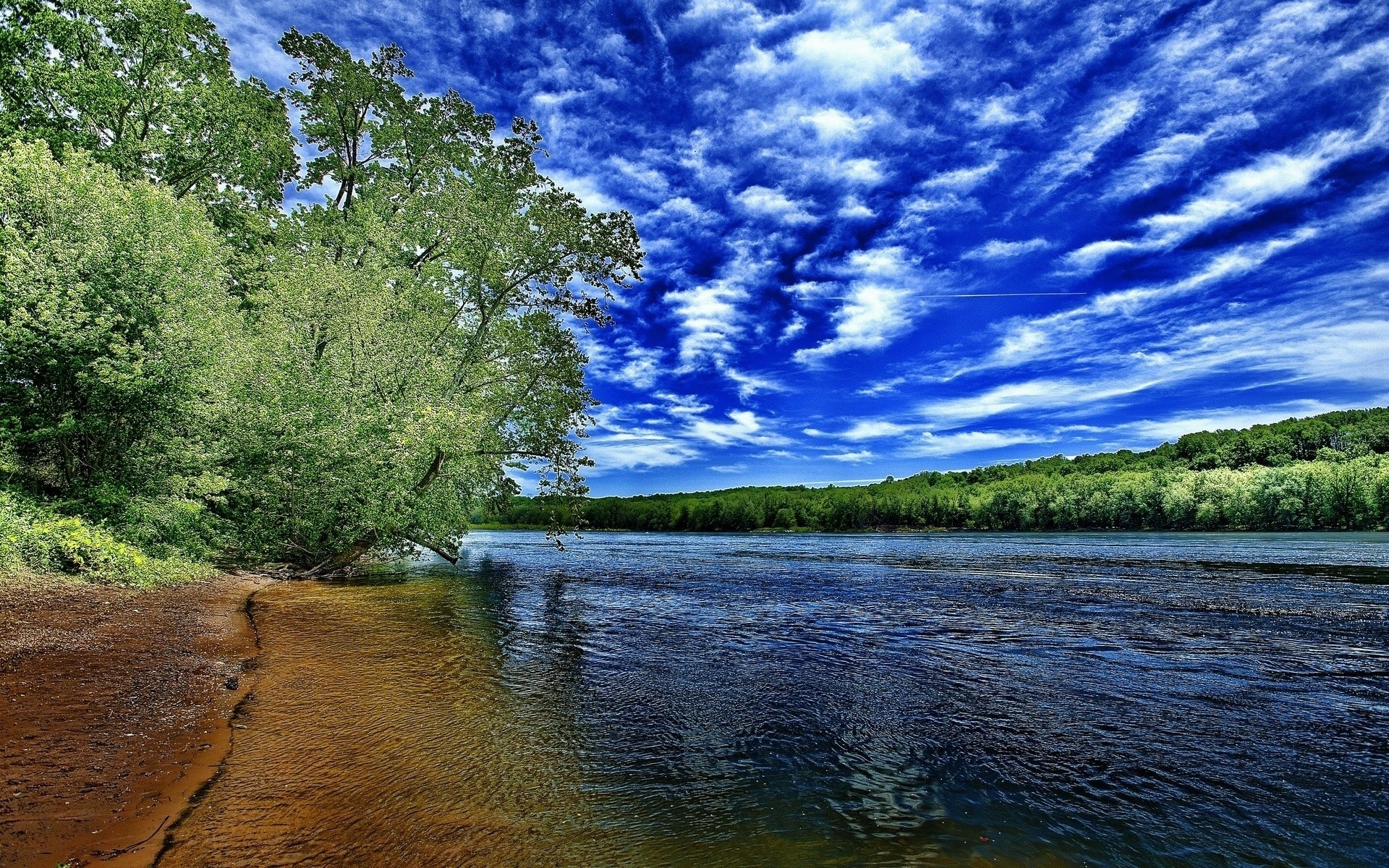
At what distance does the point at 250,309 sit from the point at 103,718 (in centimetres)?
2772

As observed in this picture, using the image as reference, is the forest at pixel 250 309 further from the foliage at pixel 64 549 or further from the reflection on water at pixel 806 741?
the reflection on water at pixel 806 741

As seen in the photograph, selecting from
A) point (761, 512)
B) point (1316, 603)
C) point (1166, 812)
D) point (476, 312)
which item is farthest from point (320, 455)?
point (761, 512)

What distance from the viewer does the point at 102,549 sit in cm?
1588

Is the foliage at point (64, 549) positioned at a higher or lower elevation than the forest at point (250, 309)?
Answer: lower

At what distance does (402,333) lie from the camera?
2703 centimetres

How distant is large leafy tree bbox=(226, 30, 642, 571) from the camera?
25.0 meters

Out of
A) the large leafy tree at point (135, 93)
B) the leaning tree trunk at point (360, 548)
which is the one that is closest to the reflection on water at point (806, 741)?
the leaning tree trunk at point (360, 548)

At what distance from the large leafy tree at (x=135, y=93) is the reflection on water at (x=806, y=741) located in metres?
21.7

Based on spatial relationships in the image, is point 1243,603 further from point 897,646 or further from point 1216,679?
point 897,646

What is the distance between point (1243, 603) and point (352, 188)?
4770cm

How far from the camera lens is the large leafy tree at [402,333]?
82.1 ft

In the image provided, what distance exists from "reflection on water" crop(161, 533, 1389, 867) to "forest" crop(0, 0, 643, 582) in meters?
6.21

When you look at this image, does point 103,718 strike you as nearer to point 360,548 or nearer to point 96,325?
point 96,325

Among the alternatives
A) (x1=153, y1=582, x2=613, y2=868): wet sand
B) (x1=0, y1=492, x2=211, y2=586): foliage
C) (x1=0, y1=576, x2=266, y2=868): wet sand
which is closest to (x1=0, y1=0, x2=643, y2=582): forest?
(x1=0, y1=492, x2=211, y2=586): foliage
